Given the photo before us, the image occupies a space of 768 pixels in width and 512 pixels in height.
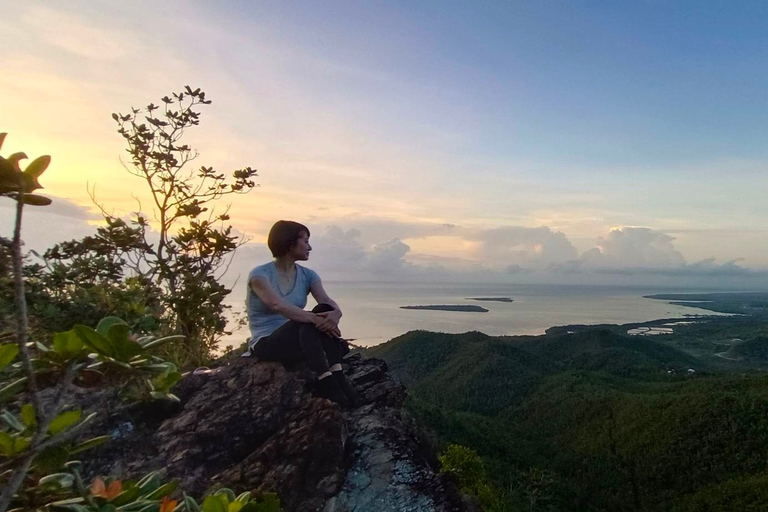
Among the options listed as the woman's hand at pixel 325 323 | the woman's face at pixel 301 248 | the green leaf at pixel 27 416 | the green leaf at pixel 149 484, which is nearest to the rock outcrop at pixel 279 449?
the woman's hand at pixel 325 323

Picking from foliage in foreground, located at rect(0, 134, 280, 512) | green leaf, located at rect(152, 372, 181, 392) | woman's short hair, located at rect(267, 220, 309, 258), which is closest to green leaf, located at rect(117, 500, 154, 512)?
foliage in foreground, located at rect(0, 134, 280, 512)

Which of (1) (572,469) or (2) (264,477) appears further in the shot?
(1) (572,469)

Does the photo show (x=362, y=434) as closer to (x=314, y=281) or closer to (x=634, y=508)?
(x=314, y=281)

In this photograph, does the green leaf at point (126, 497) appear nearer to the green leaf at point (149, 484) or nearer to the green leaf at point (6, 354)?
the green leaf at point (149, 484)

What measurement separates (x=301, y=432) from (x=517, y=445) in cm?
2764

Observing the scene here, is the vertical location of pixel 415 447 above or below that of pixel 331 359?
below

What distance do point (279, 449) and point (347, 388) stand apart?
86cm

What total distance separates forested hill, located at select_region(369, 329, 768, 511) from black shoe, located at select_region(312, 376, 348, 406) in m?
6.20

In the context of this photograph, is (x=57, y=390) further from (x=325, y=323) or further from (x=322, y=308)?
(x=322, y=308)

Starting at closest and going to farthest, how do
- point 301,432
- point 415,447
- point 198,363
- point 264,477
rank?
point 264,477 → point 301,432 → point 415,447 → point 198,363

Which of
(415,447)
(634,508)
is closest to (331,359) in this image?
(415,447)

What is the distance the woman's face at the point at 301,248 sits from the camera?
404 centimetres

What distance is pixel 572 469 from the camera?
26203 millimetres

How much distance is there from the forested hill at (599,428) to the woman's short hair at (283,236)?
674 cm
